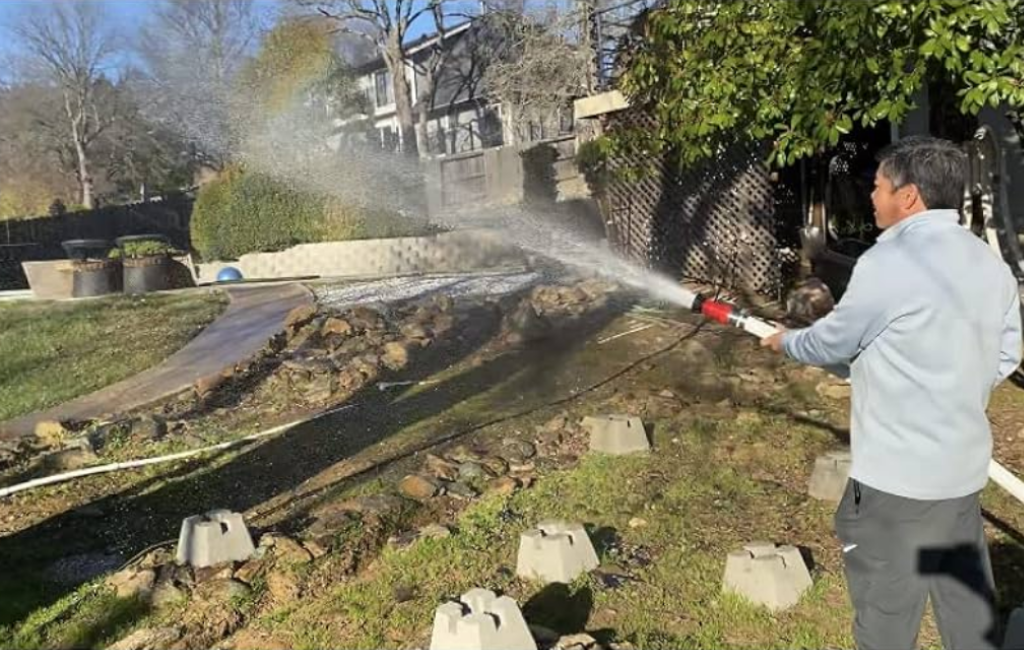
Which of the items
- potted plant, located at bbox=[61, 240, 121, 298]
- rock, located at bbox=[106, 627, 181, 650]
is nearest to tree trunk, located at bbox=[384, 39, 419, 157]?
potted plant, located at bbox=[61, 240, 121, 298]

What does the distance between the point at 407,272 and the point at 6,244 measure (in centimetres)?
1418

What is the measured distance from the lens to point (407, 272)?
16.1m

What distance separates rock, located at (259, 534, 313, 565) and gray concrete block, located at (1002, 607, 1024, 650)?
2.78 m

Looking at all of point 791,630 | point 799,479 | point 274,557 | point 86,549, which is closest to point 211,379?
point 86,549

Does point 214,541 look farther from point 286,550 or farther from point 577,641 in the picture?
point 577,641

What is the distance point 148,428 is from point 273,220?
1216 cm

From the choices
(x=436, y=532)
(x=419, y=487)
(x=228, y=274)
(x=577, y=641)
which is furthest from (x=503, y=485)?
(x=228, y=274)

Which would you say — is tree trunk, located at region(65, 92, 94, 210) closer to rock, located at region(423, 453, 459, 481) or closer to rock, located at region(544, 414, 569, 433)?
rock, located at region(544, 414, 569, 433)

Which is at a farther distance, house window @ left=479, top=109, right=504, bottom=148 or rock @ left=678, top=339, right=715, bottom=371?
house window @ left=479, top=109, right=504, bottom=148

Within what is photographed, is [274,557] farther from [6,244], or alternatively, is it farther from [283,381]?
[6,244]

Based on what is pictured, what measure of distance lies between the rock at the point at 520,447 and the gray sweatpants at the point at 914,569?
9.74 ft

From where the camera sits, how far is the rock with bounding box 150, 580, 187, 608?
151 inches

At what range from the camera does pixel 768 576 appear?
356 centimetres

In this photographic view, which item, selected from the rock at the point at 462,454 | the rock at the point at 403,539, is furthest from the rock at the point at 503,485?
the rock at the point at 403,539
